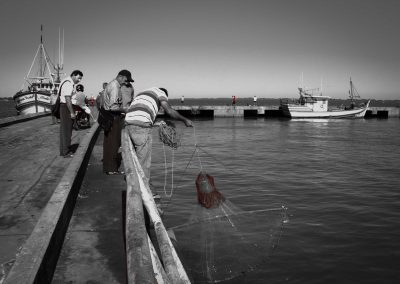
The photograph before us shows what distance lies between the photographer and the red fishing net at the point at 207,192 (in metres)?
5.53

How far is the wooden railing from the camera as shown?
2209 millimetres

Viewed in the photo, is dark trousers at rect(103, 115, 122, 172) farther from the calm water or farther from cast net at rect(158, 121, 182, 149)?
the calm water

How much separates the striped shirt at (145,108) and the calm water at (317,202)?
114 inches

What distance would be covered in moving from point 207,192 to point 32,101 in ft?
117

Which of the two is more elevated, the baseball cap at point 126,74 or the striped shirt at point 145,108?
the baseball cap at point 126,74

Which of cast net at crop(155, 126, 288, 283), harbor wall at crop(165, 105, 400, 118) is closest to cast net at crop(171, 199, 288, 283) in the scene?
cast net at crop(155, 126, 288, 283)

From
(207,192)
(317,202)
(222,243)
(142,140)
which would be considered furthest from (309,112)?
(142,140)

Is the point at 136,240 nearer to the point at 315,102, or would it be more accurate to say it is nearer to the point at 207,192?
the point at 207,192

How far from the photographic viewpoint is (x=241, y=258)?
20.5ft

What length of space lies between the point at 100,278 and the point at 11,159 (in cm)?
586

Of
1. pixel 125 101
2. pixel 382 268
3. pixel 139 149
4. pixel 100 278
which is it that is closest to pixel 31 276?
pixel 100 278

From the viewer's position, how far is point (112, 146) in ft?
22.2

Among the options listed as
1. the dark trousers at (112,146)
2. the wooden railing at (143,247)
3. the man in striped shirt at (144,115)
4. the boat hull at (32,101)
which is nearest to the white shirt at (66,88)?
the dark trousers at (112,146)

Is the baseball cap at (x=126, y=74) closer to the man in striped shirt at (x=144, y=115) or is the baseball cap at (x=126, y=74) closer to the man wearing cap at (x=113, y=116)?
the man wearing cap at (x=113, y=116)
